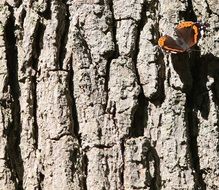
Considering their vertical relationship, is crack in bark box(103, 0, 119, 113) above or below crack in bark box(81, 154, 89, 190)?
above

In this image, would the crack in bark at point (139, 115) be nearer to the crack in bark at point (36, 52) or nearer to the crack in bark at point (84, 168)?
the crack in bark at point (84, 168)

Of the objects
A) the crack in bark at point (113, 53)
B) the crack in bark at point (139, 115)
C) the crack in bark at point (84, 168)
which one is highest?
the crack in bark at point (113, 53)

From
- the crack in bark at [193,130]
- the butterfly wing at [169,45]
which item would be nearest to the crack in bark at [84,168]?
the crack in bark at [193,130]

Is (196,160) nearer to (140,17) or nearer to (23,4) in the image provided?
(140,17)

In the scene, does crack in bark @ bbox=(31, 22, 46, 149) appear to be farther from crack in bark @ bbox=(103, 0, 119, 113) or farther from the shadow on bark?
the shadow on bark

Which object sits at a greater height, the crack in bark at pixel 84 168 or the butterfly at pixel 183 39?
the butterfly at pixel 183 39

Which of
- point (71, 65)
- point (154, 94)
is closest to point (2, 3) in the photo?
point (71, 65)

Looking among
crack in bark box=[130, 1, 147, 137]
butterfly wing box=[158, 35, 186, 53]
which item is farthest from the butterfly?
crack in bark box=[130, 1, 147, 137]
